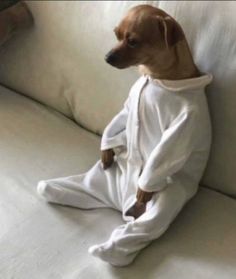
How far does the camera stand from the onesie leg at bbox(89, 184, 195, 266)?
116 centimetres

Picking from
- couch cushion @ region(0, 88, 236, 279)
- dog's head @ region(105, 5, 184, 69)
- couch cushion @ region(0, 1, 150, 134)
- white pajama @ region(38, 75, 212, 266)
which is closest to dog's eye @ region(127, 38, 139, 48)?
dog's head @ region(105, 5, 184, 69)

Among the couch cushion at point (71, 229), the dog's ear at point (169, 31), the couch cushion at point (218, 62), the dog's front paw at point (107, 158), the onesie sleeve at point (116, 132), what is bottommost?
the couch cushion at point (71, 229)

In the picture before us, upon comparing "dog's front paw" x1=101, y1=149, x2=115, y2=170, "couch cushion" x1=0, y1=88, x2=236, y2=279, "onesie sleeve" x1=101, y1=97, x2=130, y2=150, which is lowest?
"couch cushion" x1=0, y1=88, x2=236, y2=279

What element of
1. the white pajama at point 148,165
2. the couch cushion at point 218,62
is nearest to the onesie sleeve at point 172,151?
the white pajama at point 148,165

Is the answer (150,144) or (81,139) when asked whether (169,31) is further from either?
(81,139)

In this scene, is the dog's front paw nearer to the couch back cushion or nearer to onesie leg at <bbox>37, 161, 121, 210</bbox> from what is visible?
onesie leg at <bbox>37, 161, 121, 210</bbox>

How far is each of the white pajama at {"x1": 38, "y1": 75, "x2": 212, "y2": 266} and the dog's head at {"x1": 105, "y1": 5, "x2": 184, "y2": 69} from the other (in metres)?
0.09

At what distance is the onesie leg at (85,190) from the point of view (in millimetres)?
1310

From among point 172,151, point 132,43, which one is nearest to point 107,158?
point 172,151

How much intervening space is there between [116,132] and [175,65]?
0.80ft

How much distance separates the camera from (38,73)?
1604 millimetres

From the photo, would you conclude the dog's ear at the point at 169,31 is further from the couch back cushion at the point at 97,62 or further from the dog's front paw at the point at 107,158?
the dog's front paw at the point at 107,158

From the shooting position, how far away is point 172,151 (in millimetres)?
1214

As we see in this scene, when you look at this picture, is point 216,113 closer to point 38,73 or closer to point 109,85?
point 109,85
